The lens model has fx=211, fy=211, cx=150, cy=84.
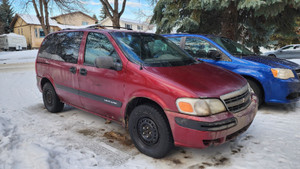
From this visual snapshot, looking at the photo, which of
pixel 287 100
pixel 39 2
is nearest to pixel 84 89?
pixel 287 100

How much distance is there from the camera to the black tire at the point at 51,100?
4.54m

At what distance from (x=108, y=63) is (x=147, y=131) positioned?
1.10 metres

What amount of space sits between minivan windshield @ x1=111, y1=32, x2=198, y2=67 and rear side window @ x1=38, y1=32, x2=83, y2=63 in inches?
35.6

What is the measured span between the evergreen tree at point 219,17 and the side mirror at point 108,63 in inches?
221

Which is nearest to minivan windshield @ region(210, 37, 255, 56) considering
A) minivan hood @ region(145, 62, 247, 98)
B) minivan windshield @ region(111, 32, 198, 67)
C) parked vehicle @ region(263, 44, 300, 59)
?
minivan windshield @ region(111, 32, 198, 67)

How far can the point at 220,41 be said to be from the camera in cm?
530

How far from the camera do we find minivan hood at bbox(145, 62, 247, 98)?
2529mm

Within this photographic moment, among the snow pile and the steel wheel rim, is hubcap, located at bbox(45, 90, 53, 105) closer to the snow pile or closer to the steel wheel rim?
the steel wheel rim

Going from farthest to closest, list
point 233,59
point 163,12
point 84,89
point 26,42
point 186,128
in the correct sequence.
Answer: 1. point 26,42
2. point 163,12
3. point 233,59
4. point 84,89
5. point 186,128

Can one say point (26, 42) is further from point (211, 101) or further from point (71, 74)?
point (211, 101)

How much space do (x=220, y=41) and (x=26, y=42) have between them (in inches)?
1569

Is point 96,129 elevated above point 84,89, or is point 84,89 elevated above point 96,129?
point 84,89

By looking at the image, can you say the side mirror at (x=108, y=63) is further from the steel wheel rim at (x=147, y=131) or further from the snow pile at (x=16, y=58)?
the snow pile at (x=16, y=58)

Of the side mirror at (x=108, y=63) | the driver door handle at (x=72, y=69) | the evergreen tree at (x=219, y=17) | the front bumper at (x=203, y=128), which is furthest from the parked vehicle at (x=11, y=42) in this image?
the front bumper at (x=203, y=128)
